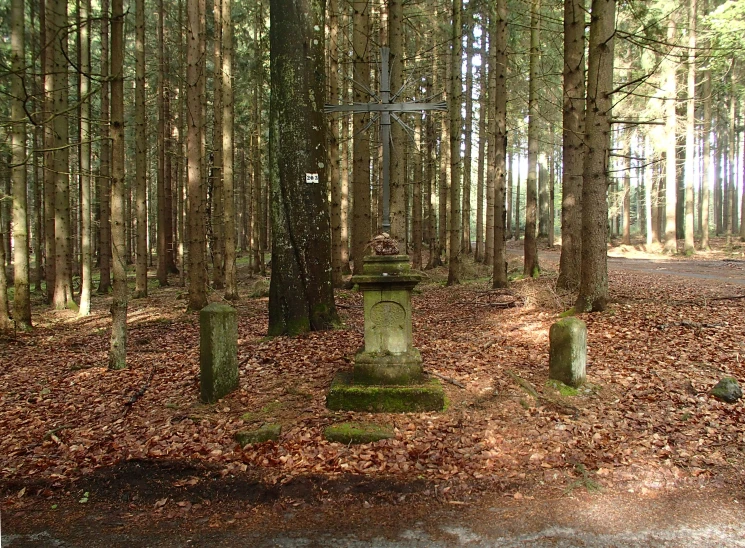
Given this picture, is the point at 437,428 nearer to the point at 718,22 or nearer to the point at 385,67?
the point at 385,67

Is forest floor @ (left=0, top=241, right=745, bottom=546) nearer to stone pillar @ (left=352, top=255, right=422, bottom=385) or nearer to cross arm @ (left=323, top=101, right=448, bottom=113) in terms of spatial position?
stone pillar @ (left=352, top=255, right=422, bottom=385)

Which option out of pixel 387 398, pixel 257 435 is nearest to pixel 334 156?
pixel 387 398

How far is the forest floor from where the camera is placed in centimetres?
367

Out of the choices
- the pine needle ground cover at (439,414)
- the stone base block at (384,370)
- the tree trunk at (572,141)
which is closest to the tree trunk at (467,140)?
the tree trunk at (572,141)

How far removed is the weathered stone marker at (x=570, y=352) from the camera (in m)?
5.89

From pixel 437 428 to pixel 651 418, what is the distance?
2.37 meters

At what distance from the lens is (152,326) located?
35.8 feet

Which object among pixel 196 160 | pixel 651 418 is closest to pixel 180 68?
pixel 196 160

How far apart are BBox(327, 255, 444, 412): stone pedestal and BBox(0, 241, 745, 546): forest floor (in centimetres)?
20

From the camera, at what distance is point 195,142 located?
37.4 ft

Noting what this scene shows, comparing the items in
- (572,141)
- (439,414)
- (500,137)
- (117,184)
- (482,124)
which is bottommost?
(439,414)

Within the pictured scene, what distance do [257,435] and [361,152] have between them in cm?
1047

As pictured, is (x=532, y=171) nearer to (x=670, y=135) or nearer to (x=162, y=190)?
(x=670, y=135)

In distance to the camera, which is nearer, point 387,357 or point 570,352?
point 387,357
